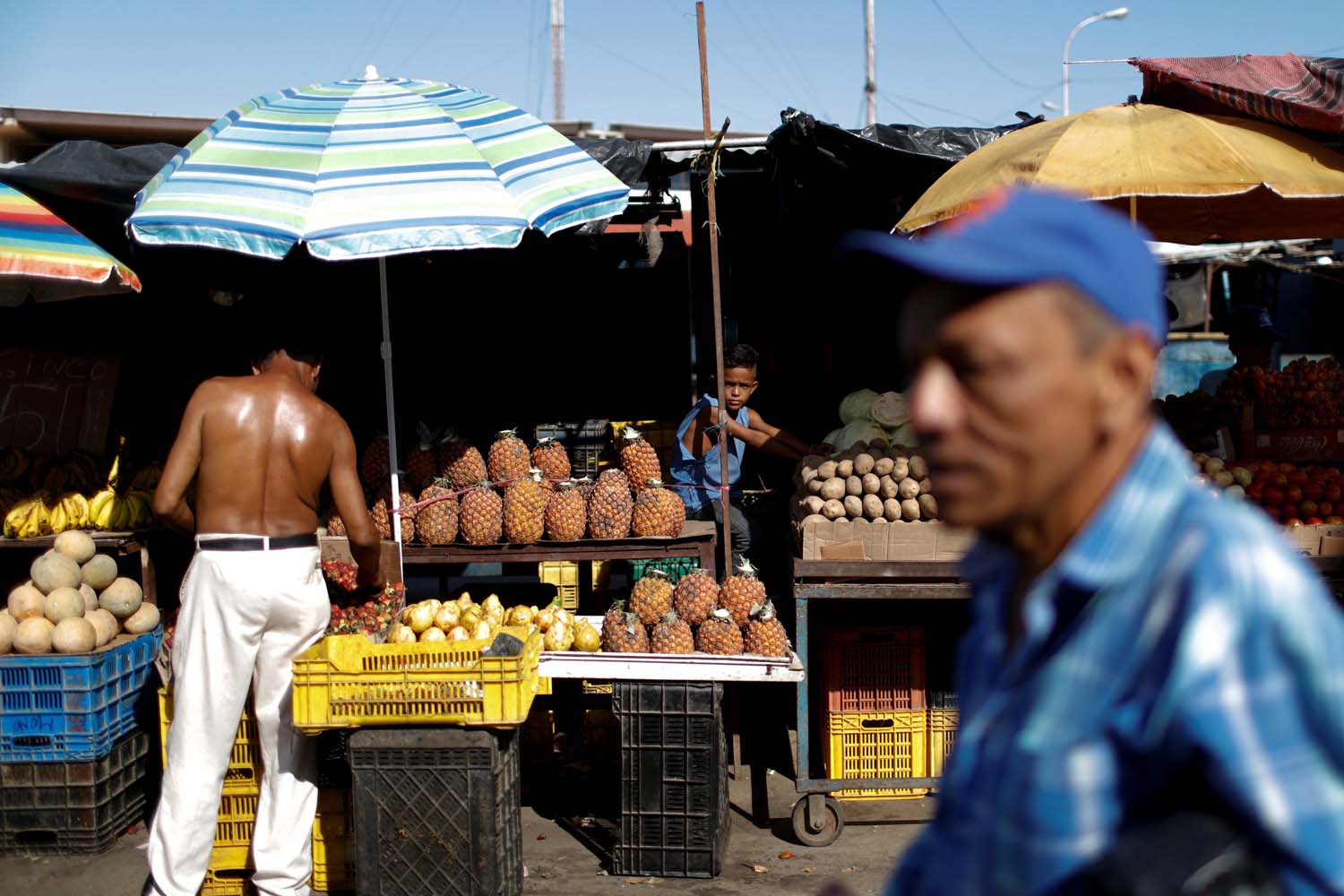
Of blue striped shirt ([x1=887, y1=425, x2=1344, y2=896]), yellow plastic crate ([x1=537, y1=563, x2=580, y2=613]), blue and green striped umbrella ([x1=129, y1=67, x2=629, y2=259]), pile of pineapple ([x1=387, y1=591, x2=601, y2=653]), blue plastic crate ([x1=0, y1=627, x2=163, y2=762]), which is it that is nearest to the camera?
blue striped shirt ([x1=887, y1=425, x2=1344, y2=896])

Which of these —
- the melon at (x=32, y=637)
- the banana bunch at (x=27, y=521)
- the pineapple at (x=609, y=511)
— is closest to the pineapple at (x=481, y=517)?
the pineapple at (x=609, y=511)

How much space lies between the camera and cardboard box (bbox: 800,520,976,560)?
18.0 ft

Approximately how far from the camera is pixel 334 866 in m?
5.05

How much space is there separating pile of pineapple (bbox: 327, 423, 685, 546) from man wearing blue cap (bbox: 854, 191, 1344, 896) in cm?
481

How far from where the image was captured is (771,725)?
6.89 m

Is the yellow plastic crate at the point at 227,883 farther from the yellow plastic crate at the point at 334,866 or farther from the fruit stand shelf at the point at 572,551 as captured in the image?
the fruit stand shelf at the point at 572,551

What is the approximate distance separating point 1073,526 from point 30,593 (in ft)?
18.5

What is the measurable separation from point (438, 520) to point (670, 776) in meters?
1.88

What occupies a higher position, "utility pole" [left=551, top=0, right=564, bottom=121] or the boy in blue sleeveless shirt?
"utility pole" [left=551, top=0, right=564, bottom=121]

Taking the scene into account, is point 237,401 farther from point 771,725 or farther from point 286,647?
point 771,725

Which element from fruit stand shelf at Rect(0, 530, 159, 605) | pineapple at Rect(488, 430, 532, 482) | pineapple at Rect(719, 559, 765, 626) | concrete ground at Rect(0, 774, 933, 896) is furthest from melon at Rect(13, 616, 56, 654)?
pineapple at Rect(719, 559, 765, 626)

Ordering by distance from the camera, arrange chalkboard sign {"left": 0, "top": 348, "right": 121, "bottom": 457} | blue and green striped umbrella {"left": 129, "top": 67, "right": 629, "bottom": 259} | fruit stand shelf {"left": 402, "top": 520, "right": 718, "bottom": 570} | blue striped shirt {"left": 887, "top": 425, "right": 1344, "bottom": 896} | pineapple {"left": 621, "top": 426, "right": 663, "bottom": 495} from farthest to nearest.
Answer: chalkboard sign {"left": 0, "top": 348, "right": 121, "bottom": 457} < pineapple {"left": 621, "top": 426, "right": 663, "bottom": 495} < fruit stand shelf {"left": 402, "top": 520, "right": 718, "bottom": 570} < blue and green striped umbrella {"left": 129, "top": 67, "right": 629, "bottom": 259} < blue striped shirt {"left": 887, "top": 425, "right": 1344, "bottom": 896}

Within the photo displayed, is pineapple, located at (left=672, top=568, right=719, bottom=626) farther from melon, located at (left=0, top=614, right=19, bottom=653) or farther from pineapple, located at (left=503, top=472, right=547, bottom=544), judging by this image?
melon, located at (left=0, top=614, right=19, bottom=653)

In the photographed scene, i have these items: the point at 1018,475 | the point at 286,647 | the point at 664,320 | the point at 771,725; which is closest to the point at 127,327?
the point at 664,320
